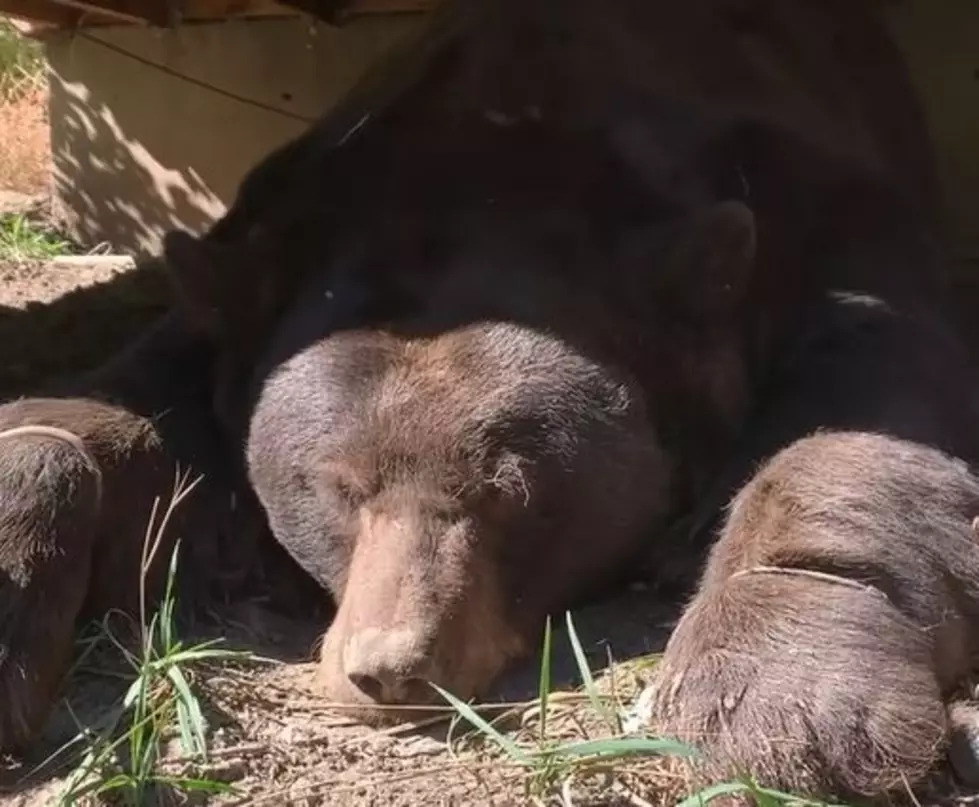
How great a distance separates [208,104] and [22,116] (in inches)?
134

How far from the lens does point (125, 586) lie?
10.9ft

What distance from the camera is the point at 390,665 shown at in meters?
2.82

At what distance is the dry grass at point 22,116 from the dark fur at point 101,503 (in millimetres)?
5384

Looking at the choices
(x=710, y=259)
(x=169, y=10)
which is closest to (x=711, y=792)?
(x=710, y=259)

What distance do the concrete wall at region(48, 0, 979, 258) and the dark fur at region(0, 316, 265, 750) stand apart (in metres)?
3.21

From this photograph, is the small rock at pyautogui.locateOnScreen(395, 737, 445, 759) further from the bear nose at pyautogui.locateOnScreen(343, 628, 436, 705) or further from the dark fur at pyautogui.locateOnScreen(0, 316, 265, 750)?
the dark fur at pyautogui.locateOnScreen(0, 316, 265, 750)

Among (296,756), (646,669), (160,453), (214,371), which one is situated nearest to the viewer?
(296,756)

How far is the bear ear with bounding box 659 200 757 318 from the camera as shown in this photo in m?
3.49

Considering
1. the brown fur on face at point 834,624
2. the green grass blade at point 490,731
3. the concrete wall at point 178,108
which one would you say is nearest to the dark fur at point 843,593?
the brown fur on face at point 834,624

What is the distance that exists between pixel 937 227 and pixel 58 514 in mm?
2909

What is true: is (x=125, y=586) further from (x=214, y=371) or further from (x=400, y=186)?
(x=400, y=186)

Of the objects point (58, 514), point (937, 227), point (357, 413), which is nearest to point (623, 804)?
point (357, 413)

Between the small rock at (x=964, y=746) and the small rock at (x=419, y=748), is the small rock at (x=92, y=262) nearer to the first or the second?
the small rock at (x=419, y=748)

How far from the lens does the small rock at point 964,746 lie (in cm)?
259
